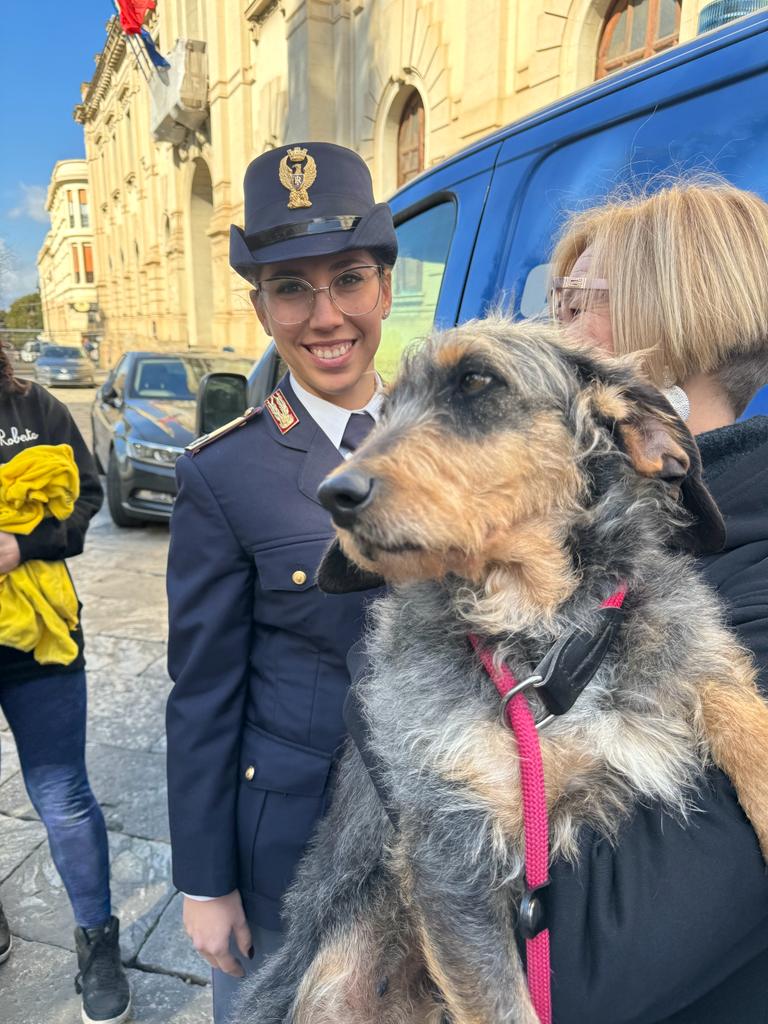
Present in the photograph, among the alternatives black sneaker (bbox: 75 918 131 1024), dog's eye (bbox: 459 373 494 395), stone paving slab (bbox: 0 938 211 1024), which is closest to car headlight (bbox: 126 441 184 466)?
stone paving slab (bbox: 0 938 211 1024)

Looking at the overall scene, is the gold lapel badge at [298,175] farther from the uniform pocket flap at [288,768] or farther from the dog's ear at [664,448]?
the uniform pocket flap at [288,768]

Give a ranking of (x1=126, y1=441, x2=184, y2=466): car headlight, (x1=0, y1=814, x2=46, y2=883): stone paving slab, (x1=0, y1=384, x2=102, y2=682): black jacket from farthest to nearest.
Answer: (x1=126, y1=441, x2=184, y2=466): car headlight < (x1=0, y1=814, x2=46, y2=883): stone paving slab < (x1=0, y1=384, x2=102, y2=682): black jacket

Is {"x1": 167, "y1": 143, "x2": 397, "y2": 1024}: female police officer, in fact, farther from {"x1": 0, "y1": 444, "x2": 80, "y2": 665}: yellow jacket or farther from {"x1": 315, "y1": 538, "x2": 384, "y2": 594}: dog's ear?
{"x1": 0, "y1": 444, "x2": 80, "y2": 665}: yellow jacket

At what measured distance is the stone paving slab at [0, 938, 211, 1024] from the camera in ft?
10.2

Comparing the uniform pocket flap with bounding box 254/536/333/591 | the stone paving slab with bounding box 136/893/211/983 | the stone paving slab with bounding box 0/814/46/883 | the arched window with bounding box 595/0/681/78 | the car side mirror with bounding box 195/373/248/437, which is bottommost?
the stone paving slab with bounding box 136/893/211/983

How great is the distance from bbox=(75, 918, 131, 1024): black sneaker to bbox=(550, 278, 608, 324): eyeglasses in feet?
11.1

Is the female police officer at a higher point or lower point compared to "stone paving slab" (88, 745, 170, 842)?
higher

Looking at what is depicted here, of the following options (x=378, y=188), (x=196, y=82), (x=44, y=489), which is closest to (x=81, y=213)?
(x=196, y=82)

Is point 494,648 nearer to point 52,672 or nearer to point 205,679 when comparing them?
point 205,679

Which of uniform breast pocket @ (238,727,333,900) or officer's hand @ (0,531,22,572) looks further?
officer's hand @ (0,531,22,572)

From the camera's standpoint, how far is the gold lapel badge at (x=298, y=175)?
2.01 m

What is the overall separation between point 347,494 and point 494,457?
1.20 ft

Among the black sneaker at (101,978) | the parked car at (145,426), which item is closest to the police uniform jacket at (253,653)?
the black sneaker at (101,978)

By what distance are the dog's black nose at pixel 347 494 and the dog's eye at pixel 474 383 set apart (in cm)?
39
